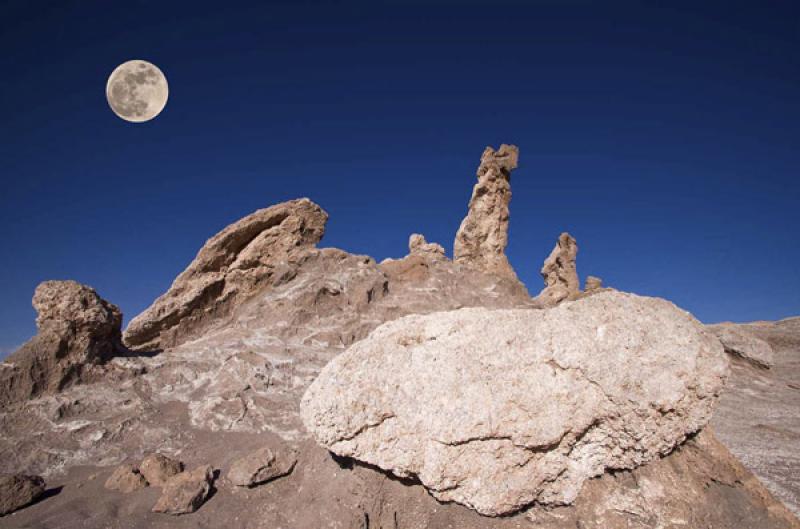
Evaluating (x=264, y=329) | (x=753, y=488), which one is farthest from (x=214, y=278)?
(x=753, y=488)

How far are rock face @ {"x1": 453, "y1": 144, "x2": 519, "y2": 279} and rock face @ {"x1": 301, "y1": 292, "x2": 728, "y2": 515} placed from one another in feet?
58.9

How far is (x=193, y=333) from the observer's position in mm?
14938

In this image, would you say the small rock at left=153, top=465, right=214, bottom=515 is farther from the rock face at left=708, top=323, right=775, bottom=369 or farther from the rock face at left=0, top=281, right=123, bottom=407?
the rock face at left=708, top=323, right=775, bottom=369

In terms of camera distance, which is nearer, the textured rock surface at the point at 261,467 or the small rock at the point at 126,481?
the textured rock surface at the point at 261,467

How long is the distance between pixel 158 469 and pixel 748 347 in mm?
16454

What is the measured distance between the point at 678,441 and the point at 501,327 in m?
2.74

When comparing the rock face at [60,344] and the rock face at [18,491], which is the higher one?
the rock face at [60,344]

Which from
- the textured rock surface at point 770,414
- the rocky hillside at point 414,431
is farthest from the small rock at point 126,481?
the textured rock surface at point 770,414

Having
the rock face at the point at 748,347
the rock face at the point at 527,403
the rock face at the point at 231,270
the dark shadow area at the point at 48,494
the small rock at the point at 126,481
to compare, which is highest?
the rock face at the point at 231,270

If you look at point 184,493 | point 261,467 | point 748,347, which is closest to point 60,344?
point 184,493

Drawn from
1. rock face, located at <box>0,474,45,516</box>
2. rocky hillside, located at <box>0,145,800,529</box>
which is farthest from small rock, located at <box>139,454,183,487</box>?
rock face, located at <box>0,474,45,516</box>

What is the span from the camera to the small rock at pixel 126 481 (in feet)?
23.1

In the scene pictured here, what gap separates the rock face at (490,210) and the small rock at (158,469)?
18.1 meters

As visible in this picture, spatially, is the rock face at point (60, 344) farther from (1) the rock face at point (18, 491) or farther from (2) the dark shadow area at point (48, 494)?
(2) the dark shadow area at point (48, 494)
